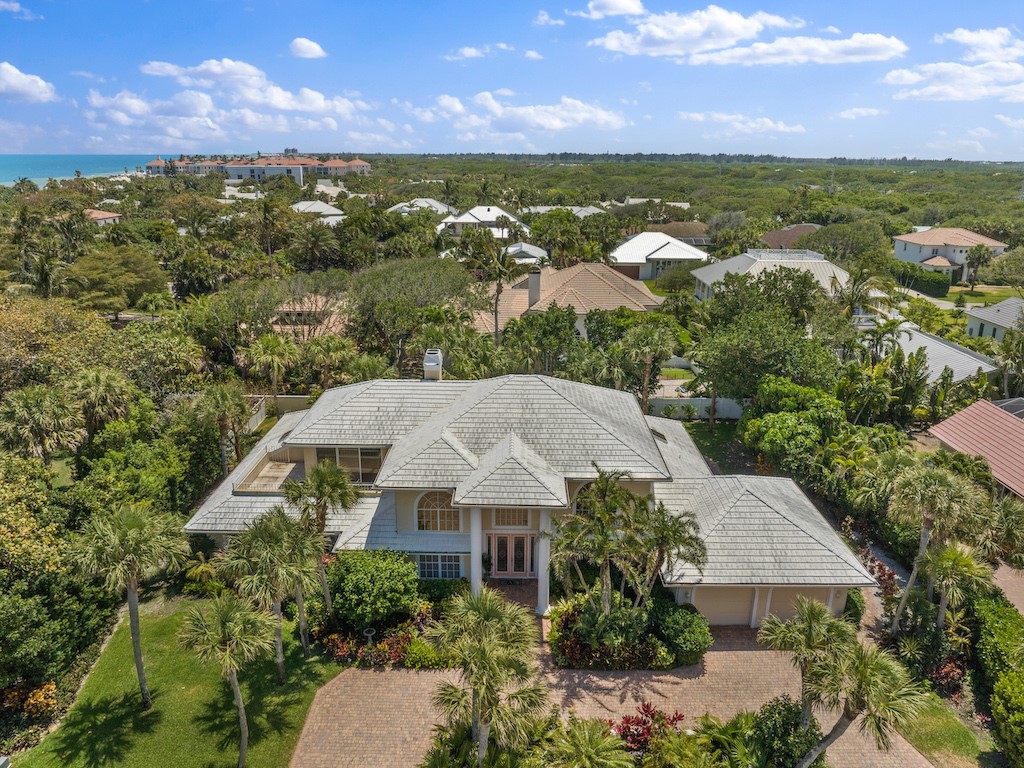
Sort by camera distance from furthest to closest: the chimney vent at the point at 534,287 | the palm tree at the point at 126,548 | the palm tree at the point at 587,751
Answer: the chimney vent at the point at 534,287 < the palm tree at the point at 126,548 < the palm tree at the point at 587,751

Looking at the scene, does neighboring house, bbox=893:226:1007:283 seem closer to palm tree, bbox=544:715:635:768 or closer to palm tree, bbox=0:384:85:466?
palm tree, bbox=544:715:635:768

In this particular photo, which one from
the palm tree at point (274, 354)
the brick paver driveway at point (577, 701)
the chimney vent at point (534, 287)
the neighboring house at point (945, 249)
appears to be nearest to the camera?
the brick paver driveway at point (577, 701)

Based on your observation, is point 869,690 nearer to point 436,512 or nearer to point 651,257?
point 436,512

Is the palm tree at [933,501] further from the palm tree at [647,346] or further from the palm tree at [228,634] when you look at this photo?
the palm tree at [228,634]

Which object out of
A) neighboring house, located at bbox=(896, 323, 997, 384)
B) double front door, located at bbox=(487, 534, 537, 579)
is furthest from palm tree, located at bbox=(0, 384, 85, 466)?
neighboring house, located at bbox=(896, 323, 997, 384)

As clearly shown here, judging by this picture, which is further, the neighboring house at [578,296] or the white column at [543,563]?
the neighboring house at [578,296]

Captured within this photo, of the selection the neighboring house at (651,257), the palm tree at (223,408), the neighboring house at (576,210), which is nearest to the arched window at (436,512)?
the palm tree at (223,408)

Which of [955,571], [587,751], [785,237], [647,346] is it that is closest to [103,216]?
[647,346]

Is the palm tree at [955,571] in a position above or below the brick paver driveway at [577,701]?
above
